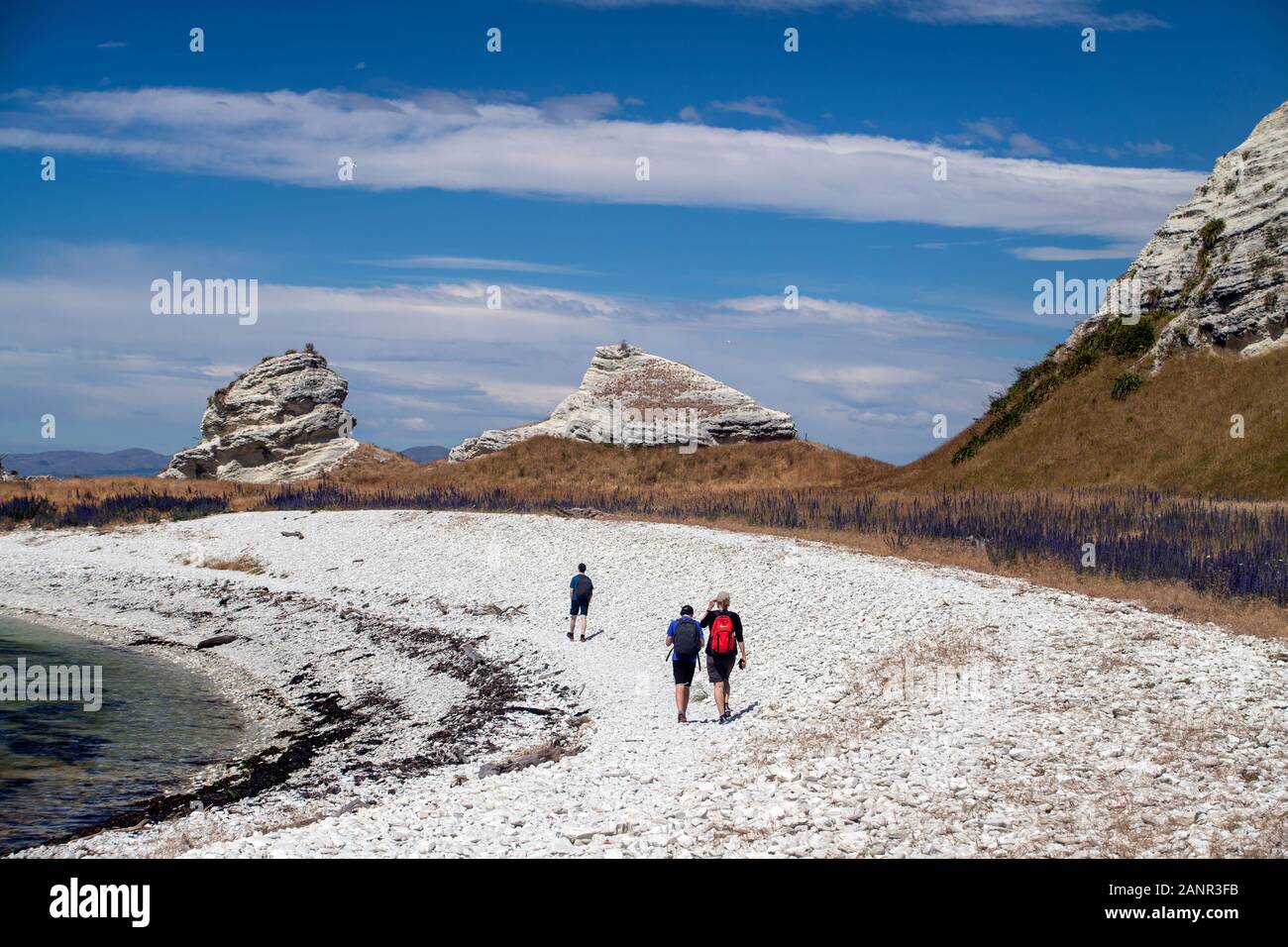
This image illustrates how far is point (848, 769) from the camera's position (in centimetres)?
1284

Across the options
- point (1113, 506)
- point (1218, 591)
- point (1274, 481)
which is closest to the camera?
point (1218, 591)

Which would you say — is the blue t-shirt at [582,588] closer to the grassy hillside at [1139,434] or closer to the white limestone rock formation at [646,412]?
the grassy hillside at [1139,434]

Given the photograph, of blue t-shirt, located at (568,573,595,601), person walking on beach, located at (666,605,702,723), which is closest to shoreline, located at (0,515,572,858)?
blue t-shirt, located at (568,573,595,601)

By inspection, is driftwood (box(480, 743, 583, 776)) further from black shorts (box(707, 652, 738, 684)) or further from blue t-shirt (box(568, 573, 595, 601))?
blue t-shirt (box(568, 573, 595, 601))

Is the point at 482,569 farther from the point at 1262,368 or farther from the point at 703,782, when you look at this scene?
the point at 1262,368

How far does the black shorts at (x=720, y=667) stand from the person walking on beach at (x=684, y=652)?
0.28 m

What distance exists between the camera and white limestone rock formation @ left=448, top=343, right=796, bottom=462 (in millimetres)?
68500

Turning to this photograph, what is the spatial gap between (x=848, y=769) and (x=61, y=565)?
4130 cm

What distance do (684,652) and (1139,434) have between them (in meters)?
39.8

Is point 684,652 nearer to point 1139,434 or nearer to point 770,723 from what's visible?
point 770,723

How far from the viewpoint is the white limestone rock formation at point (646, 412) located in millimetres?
68500

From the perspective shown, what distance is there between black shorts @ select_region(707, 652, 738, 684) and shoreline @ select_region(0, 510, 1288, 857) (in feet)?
2.61

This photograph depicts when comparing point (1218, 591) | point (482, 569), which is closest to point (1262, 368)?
point (1218, 591)
